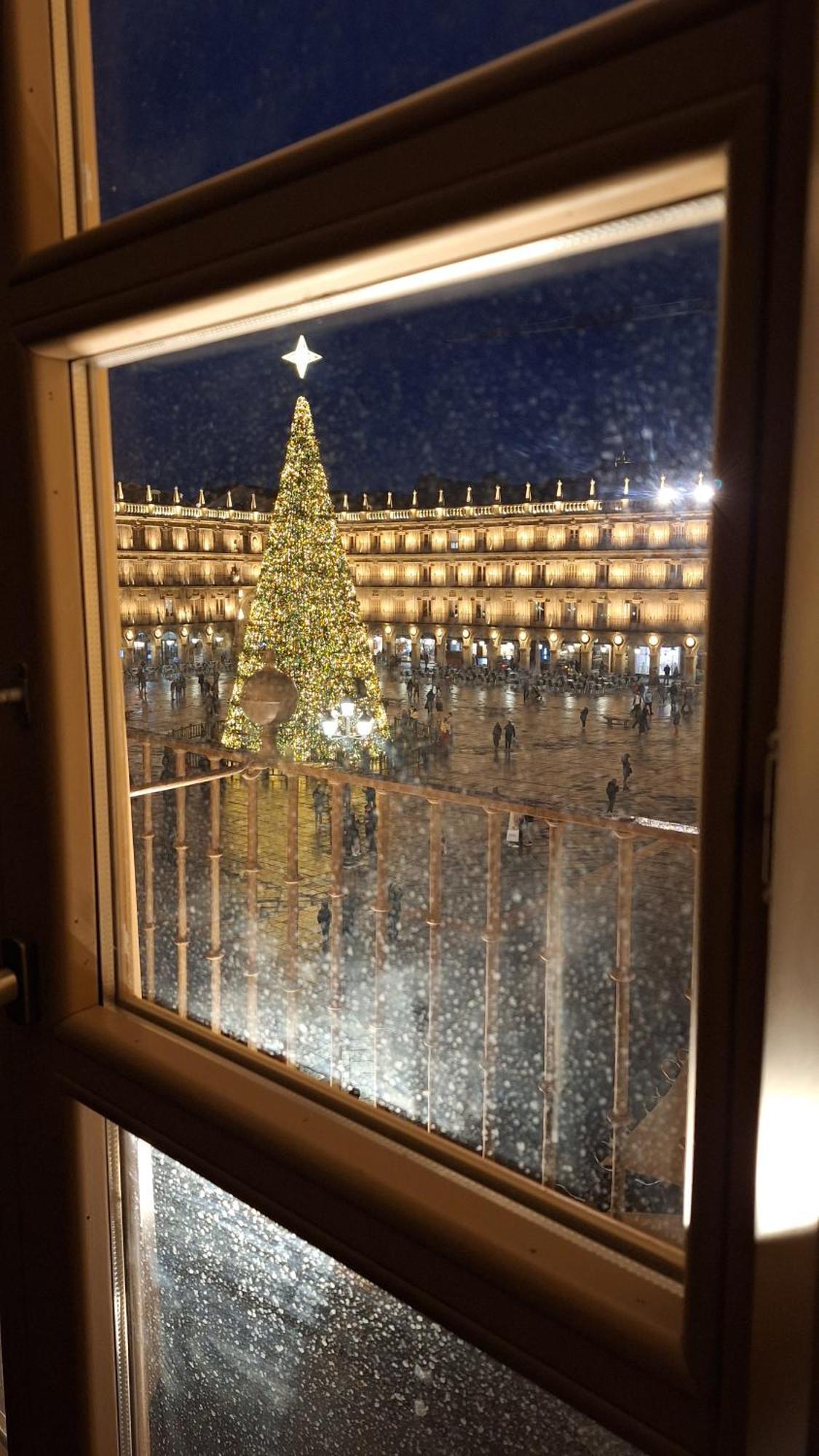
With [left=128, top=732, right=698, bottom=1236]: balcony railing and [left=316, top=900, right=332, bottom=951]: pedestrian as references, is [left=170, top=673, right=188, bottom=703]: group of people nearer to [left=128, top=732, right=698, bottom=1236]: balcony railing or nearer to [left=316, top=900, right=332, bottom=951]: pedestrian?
[left=128, top=732, right=698, bottom=1236]: balcony railing

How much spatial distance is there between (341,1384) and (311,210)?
39.0 inches

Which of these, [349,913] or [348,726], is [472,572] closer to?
[348,726]

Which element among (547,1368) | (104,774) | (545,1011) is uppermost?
(104,774)

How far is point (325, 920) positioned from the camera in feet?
5.69

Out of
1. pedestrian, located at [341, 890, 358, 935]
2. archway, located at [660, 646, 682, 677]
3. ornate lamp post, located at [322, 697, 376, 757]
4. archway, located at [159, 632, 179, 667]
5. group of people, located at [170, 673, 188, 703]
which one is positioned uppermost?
archway, located at [660, 646, 682, 677]

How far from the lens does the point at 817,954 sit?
46 cm

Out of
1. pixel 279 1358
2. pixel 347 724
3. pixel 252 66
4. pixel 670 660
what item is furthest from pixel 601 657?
pixel 279 1358

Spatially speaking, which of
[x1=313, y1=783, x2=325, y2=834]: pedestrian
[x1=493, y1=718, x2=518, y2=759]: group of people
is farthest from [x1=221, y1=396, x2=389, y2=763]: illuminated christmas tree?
[x1=313, y1=783, x2=325, y2=834]: pedestrian

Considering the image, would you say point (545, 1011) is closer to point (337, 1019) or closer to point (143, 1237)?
point (337, 1019)

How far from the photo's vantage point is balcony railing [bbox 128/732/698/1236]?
105cm

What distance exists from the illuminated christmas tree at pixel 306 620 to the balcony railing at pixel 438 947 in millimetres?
170

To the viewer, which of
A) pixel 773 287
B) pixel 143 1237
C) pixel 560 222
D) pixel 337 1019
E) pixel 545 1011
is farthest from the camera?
pixel 337 1019

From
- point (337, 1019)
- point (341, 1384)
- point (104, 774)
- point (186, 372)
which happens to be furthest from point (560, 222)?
point (337, 1019)

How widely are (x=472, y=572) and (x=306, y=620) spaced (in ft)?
1.04
